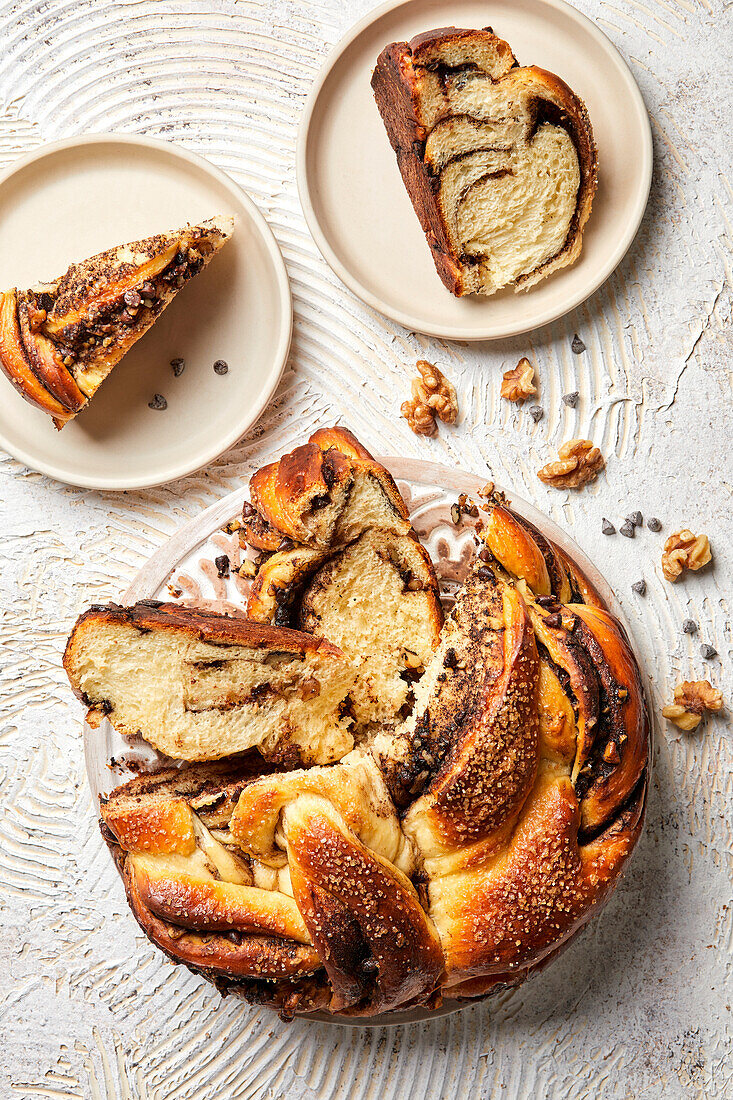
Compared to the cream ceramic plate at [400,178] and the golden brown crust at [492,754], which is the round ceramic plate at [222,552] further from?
the golden brown crust at [492,754]

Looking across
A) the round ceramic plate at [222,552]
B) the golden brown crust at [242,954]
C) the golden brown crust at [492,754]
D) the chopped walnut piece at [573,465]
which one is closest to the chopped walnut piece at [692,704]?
the round ceramic plate at [222,552]

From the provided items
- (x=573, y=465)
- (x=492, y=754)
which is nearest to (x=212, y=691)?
(x=492, y=754)

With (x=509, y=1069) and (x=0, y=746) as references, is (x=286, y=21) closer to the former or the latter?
(x=0, y=746)

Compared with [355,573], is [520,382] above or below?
above

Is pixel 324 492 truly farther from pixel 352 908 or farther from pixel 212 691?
pixel 352 908

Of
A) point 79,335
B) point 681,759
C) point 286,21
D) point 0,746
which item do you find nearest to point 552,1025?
point 681,759

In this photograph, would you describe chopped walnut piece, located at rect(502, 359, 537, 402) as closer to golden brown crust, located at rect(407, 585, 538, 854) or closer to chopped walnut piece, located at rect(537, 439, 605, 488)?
chopped walnut piece, located at rect(537, 439, 605, 488)

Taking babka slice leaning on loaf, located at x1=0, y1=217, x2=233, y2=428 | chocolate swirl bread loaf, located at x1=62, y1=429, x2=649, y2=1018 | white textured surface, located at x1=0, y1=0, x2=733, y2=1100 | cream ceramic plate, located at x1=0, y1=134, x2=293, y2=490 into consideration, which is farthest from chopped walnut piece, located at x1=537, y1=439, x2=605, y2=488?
babka slice leaning on loaf, located at x1=0, y1=217, x2=233, y2=428
